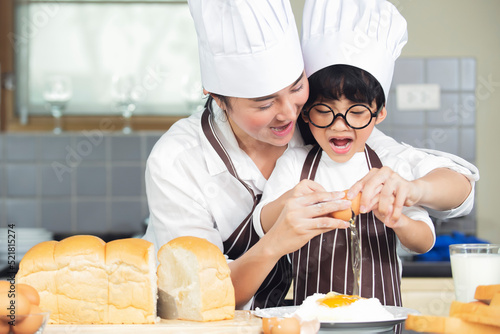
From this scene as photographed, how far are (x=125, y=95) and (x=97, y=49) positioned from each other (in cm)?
39

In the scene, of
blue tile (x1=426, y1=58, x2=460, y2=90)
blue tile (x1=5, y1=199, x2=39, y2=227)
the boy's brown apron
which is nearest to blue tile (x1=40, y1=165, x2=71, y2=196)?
blue tile (x1=5, y1=199, x2=39, y2=227)

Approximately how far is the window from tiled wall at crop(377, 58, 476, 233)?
3.50ft

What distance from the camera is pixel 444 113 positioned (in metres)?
2.96

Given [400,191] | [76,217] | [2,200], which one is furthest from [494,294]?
[2,200]

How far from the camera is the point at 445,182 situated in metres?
1.26

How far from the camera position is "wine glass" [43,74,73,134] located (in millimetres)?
3039

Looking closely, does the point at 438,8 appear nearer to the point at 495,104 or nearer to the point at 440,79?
the point at 440,79

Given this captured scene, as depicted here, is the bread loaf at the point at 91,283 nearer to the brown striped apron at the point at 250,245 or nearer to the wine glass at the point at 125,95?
the brown striped apron at the point at 250,245

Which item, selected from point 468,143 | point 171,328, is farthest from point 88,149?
point 171,328

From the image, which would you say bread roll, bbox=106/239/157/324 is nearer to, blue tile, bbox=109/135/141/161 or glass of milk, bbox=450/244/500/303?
glass of milk, bbox=450/244/500/303

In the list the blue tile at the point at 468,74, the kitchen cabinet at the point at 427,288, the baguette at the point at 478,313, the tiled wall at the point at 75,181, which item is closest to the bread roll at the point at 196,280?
the baguette at the point at 478,313

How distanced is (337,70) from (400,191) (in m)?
0.31

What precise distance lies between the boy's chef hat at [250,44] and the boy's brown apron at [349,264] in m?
0.33

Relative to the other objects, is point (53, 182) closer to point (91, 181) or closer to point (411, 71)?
point (91, 181)
